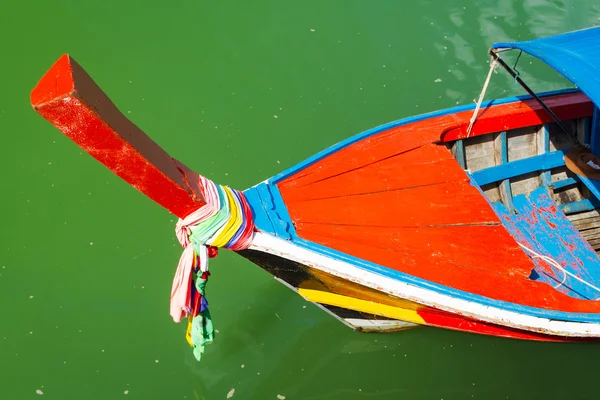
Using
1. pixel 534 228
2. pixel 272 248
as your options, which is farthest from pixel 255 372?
pixel 534 228

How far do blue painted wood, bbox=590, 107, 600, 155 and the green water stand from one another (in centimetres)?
148

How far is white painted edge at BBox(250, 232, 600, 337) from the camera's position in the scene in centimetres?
354

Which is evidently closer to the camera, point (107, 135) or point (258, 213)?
point (107, 135)

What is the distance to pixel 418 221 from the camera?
13.1 ft

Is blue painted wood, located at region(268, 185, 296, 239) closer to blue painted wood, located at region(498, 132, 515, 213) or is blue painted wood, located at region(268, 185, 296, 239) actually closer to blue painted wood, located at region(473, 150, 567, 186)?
blue painted wood, located at region(473, 150, 567, 186)

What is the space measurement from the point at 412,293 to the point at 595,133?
2278 mm

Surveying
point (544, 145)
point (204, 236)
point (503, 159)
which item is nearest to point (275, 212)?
point (204, 236)

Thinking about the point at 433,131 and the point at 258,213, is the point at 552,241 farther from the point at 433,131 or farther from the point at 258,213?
the point at 258,213

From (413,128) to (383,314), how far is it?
128cm

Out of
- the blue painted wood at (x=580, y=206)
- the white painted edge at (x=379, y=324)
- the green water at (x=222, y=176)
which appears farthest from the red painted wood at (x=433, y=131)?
the green water at (x=222, y=176)

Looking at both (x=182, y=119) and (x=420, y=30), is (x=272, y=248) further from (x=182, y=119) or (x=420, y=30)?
(x=420, y=30)

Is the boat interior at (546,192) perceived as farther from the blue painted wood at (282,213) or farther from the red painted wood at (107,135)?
the red painted wood at (107,135)

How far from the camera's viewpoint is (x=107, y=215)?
5.32 meters

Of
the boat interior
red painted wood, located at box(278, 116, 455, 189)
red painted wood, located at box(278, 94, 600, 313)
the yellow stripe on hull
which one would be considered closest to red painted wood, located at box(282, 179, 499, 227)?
red painted wood, located at box(278, 94, 600, 313)
